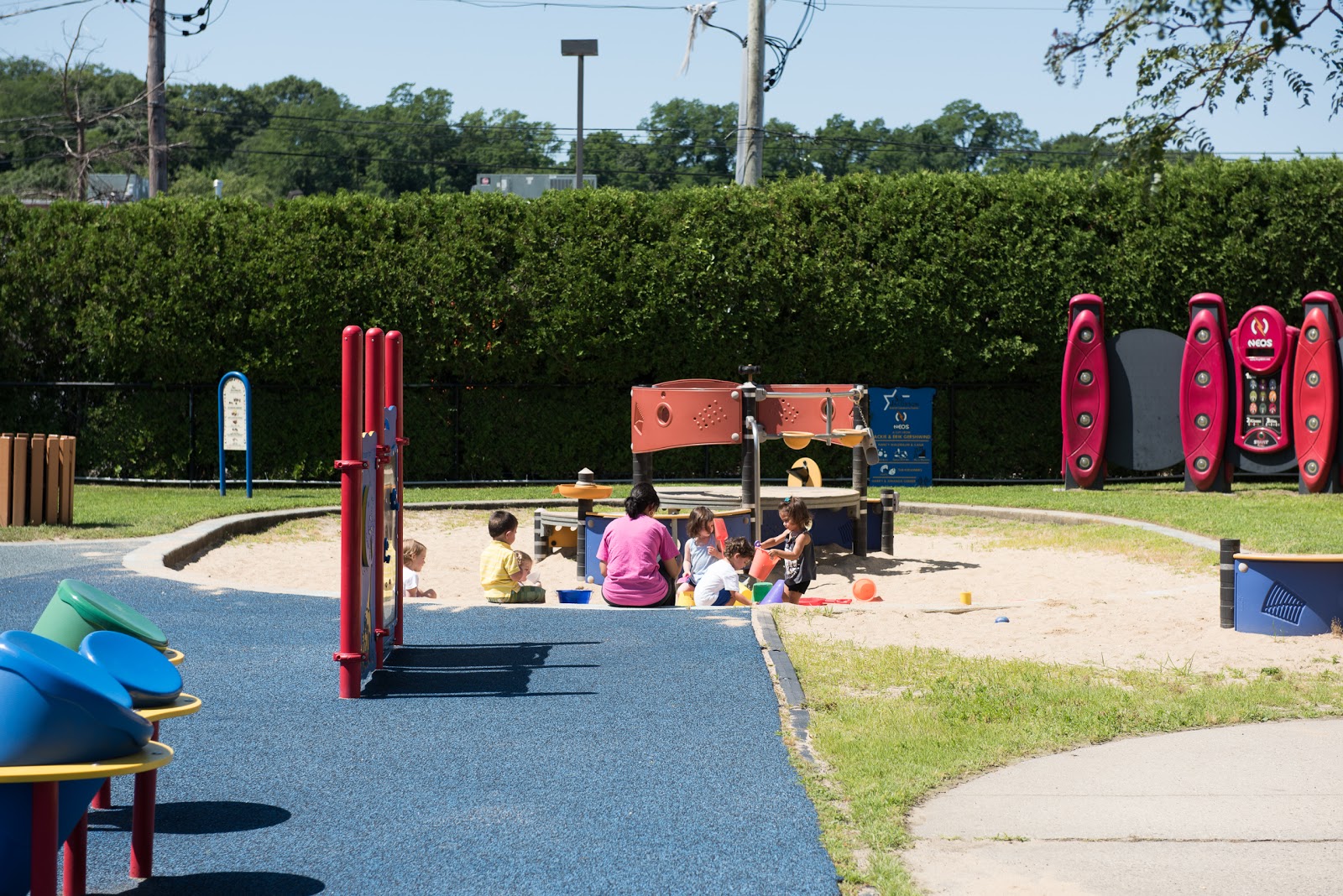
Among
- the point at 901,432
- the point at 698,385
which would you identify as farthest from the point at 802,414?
the point at 901,432

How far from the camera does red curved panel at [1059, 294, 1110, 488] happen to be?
19328mm

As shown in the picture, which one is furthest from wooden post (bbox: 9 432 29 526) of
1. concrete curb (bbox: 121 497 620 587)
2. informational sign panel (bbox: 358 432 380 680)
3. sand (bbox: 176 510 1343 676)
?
informational sign panel (bbox: 358 432 380 680)

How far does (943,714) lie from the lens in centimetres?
643

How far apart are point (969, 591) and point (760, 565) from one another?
70.1 inches

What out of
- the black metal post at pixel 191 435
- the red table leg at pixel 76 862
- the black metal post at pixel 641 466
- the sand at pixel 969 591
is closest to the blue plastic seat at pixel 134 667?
the red table leg at pixel 76 862

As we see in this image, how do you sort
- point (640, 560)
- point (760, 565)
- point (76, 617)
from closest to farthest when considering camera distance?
point (76, 617)
point (640, 560)
point (760, 565)

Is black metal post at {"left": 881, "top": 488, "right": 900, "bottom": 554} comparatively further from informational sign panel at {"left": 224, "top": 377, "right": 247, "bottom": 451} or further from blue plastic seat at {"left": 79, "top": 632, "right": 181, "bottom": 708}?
blue plastic seat at {"left": 79, "top": 632, "right": 181, "bottom": 708}

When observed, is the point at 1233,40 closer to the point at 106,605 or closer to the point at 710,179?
the point at 106,605

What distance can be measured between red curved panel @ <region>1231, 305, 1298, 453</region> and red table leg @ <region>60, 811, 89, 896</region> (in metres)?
17.2

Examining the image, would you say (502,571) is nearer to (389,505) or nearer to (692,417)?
(389,505)

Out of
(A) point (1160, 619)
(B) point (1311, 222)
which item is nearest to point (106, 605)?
(A) point (1160, 619)

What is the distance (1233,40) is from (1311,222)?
14285 mm

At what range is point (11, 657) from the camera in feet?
11.8

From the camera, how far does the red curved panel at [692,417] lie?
41.8ft
